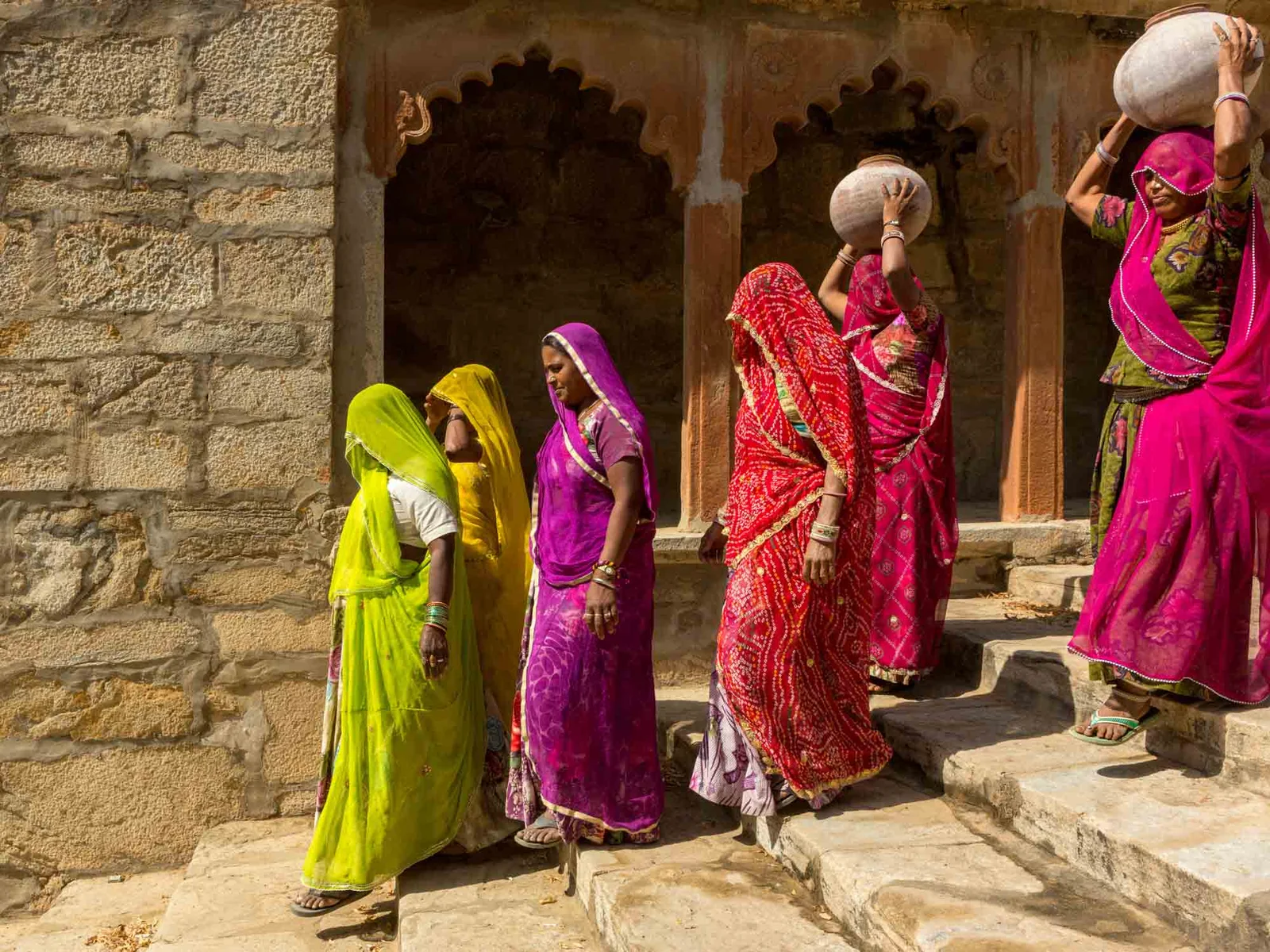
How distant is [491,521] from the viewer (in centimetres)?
477

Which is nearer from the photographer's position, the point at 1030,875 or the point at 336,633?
the point at 1030,875

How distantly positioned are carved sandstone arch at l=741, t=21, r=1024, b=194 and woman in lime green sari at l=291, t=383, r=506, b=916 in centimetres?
256

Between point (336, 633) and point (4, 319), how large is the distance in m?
2.22

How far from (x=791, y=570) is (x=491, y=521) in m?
1.52

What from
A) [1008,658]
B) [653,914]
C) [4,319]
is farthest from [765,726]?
[4,319]

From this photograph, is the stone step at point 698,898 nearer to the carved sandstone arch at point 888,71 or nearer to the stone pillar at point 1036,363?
the stone pillar at point 1036,363

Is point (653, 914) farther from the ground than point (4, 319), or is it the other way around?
point (4, 319)

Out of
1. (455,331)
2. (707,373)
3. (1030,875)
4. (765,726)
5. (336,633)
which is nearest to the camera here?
(1030,875)

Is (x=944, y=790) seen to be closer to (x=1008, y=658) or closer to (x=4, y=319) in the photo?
(x=1008, y=658)

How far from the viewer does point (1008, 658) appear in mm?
4602

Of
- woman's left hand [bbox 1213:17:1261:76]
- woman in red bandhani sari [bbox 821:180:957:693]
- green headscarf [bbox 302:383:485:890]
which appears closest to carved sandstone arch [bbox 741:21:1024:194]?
woman in red bandhani sari [bbox 821:180:957:693]

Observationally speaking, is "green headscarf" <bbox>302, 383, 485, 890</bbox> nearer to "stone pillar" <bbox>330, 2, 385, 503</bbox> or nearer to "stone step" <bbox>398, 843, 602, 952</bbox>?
"stone step" <bbox>398, 843, 602, 952</bbox>

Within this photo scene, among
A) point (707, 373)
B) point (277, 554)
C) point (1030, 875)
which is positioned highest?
point (707, 373)

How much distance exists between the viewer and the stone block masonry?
5.15 m
